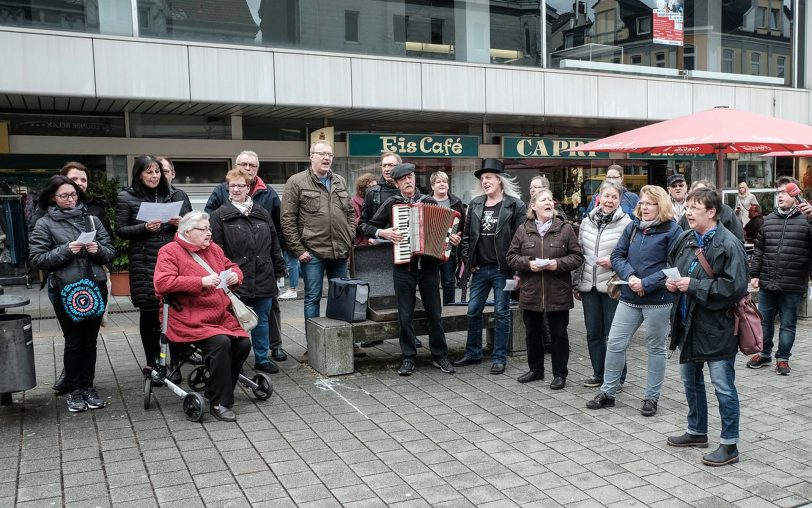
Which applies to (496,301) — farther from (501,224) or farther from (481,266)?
(501,224)

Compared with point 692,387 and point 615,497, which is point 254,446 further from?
point 692,387

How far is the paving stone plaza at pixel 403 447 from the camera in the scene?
437cm

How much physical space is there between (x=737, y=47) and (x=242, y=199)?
15274 mm

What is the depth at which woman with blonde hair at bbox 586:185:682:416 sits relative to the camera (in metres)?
5.65

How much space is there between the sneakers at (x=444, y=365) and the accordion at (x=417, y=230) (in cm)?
108

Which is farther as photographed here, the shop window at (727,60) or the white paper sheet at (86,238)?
the shop window at (727,60)

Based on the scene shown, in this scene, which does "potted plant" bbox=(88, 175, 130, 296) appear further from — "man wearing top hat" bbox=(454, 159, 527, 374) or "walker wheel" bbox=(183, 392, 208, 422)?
"man wearing top hat" bbox=(454, 159, 527, 374)

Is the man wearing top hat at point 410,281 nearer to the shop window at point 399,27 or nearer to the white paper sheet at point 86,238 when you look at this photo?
the white paper sheet at point 86,238

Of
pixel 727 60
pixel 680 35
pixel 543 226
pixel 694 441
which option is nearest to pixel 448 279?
pixel 543 226

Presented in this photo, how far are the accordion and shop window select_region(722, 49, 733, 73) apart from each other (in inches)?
541

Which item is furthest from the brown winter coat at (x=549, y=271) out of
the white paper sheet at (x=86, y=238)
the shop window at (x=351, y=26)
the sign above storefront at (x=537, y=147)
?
the sign above storefront at (x=537, y=147)

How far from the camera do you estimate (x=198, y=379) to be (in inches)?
251

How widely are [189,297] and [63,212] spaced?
49.0 inches

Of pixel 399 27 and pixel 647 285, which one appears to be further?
pixel 399 27
